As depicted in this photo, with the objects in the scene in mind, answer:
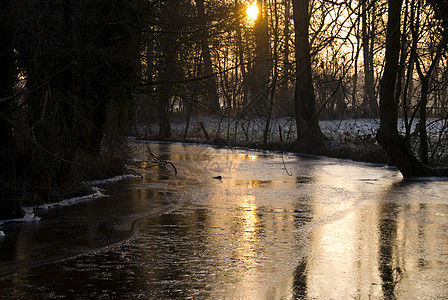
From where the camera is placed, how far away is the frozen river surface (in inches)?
282

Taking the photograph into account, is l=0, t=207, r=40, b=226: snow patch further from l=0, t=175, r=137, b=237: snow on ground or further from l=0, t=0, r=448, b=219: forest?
l=0, t=0, r=448, b=219: forest

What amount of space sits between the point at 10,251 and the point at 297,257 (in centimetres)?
383

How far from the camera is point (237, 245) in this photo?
9516mm

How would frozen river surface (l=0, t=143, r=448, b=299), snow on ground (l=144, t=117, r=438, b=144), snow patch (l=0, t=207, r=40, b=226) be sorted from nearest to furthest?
frozen river surface (l=0, t=143, r=448, b=299) → snow patch (l=0, t=207, r=40, b=226) → snow on ground (l=144, t=117, r=438, b=144)

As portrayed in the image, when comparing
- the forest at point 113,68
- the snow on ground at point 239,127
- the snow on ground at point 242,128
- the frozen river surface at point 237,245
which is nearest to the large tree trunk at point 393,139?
the forest at point 113,68

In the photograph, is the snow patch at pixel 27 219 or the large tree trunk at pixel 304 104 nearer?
the snow patch at pixel 27 219

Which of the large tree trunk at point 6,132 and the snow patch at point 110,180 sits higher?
the large tree trunk at point 6,132

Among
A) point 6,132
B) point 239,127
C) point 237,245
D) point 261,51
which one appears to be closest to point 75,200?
point 6,132

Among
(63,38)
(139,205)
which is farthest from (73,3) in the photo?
(139,205)

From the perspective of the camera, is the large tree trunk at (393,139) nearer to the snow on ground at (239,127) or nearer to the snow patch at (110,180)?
the snow patch at (110,180)

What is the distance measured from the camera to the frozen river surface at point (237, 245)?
7156mm

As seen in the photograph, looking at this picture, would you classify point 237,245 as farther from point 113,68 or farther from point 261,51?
point 261,51

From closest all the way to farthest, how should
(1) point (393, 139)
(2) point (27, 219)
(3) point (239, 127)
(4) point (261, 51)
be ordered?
(2) point (27, 219) < (1) point (393, 139) < (4) point (261, 51) < (3) point (239, 127)

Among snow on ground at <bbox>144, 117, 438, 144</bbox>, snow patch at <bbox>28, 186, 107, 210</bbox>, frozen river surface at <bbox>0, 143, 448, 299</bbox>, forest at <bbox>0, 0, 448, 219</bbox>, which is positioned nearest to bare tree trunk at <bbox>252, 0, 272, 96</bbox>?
forest at <bbox>0, 0, 448, 219</bbox>
